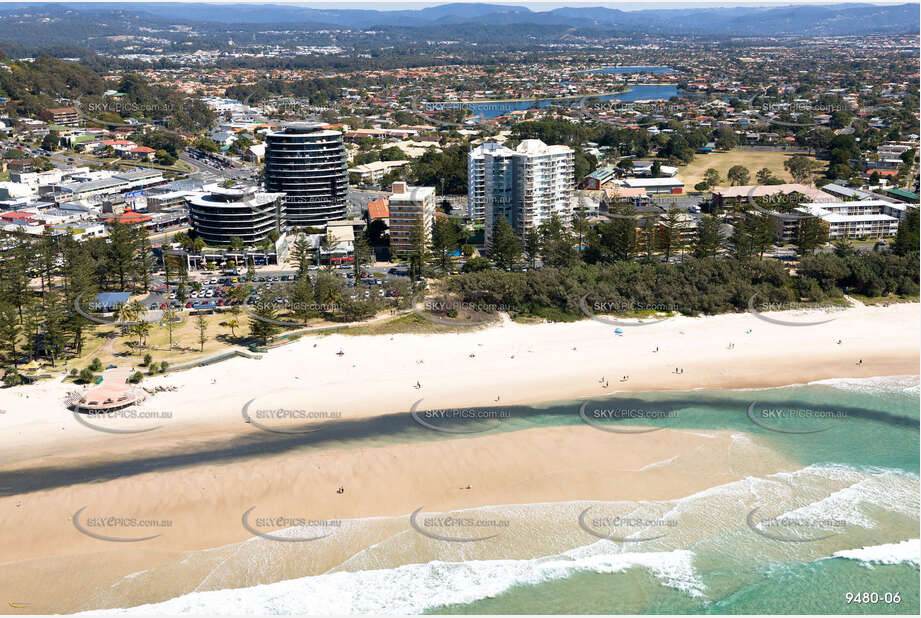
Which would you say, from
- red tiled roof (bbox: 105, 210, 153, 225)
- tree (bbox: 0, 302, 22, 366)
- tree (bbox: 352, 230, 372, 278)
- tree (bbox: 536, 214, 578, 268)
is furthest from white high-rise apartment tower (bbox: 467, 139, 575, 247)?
tree (bbox: 0, 302, 22, 366)

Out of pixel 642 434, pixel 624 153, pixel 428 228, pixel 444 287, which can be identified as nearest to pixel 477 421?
pixel 642 434

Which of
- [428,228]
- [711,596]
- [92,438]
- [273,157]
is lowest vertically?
[711,596]

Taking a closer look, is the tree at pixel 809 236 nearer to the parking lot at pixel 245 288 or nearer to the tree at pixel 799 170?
the parking lot at pixel 245 288

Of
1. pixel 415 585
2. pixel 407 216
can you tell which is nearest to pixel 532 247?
pixel 407 216

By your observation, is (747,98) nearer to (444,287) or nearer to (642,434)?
(444,287)

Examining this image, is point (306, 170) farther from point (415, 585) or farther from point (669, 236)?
point (415, 585)

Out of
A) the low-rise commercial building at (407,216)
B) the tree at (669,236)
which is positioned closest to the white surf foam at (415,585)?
the tree at (669,236)
